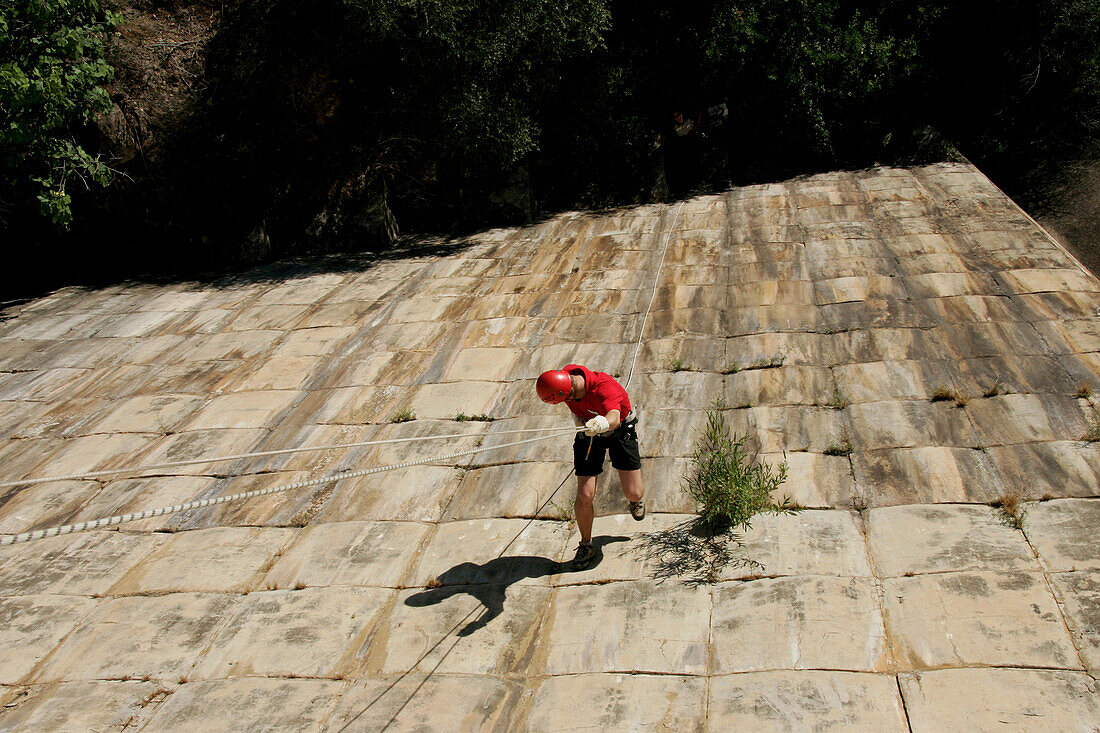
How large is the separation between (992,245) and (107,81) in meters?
12.9

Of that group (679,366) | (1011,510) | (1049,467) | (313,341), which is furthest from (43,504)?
(1049,467)

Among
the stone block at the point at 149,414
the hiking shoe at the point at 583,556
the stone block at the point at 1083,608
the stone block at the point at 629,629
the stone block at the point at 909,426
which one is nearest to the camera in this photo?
the stone block at the point at 1083,608

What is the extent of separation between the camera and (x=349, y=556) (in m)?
4.87

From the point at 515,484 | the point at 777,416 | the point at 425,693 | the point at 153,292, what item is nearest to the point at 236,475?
the point at 515,484

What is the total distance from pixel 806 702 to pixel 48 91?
33.5ft

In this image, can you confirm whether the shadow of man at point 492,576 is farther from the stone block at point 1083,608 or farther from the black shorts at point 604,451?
the stone block at point 1083,608

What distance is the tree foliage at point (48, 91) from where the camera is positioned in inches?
324

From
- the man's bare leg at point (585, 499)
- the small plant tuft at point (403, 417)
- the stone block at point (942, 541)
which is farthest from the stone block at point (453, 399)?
the stone block at point (942, 541)

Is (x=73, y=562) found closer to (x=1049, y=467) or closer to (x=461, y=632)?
(x=461, y=632)

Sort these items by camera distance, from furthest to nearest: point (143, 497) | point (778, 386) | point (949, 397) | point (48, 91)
Result: point (48, 91), point (778, 386), point (143, 497), point (949, 397)

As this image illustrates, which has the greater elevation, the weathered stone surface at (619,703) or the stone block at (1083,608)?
the stone block at (1083,608)

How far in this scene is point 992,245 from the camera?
8.28m

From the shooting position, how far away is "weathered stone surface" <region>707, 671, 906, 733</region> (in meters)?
3.05

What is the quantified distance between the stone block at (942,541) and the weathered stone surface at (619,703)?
1.48 m
